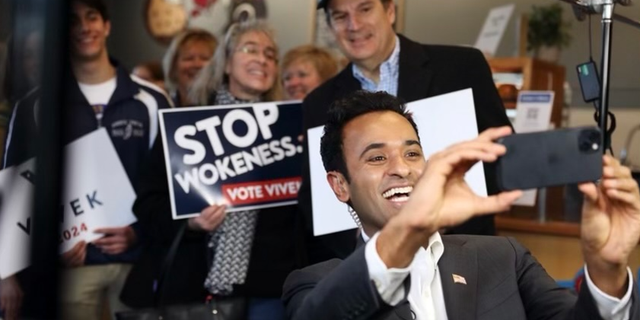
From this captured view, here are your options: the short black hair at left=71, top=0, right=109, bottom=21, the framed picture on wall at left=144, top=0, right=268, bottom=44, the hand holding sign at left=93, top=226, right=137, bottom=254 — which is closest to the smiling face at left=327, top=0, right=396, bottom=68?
the short black hair at left=71, top=0, right=109, bottom=21

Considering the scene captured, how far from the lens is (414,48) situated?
2822 millimetres

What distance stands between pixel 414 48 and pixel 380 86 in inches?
5.8

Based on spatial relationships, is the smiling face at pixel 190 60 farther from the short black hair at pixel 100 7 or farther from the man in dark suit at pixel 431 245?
the man in dark suit at pixel 431 245

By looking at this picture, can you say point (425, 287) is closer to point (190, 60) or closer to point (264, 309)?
point (264, 309)

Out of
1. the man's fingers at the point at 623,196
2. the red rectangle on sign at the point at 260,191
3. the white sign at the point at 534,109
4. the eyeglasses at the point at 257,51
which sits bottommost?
the red rectangle on sign at the point at 260,191

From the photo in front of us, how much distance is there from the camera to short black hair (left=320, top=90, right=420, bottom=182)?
194 centimetres

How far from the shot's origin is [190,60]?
413cm

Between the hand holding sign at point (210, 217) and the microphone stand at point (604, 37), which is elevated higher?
the microphone stand at point (604, 37)

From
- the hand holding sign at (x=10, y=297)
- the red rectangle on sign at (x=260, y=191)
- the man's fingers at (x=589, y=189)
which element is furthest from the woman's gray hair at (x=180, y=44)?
the man's fingers at (x=589, y=189)

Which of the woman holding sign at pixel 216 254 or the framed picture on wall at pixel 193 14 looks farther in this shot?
the framed picture on wall at pixel 193 14

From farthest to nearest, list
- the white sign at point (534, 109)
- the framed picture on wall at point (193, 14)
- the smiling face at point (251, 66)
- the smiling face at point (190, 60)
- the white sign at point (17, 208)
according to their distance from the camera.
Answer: the framed picture on wall at point (193, 14), the white sign at point (534, 109), the smiling face at point (190, 60), the smiling face at point (251, 66), the white sign at point (17, 208)

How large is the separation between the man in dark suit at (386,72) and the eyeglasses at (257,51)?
499 mm

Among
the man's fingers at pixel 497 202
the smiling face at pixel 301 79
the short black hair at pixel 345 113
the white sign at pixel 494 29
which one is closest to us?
the man's fingers at pixel 497 202

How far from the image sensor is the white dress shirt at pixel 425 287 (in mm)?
1441
